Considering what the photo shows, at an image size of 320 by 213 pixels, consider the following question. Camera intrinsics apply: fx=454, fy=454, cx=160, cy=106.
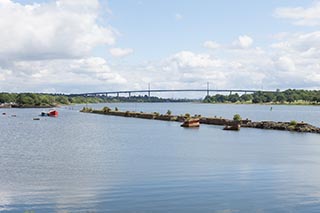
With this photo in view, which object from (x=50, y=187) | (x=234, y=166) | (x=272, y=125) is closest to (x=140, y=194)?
(x=50, y=187)

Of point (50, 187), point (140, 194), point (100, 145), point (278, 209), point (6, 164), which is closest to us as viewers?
point (278, 209)

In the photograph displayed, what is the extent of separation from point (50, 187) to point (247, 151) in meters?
37.6

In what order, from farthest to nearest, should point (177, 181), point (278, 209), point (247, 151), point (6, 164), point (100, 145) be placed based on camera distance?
point (100, 145)
point (247, 151)
point (6, 164)
point (177, 181)
point (278, 209)

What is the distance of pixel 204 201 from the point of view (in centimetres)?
3331

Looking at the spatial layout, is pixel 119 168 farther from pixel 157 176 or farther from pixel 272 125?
pixel 272 125

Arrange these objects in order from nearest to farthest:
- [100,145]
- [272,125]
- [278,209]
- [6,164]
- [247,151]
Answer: [278,209]
[6,164]
[247,151]
[100,145]
[272,125]

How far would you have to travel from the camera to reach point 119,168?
48.4 meters

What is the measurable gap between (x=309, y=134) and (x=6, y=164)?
2830 inches

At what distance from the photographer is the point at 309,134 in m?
Answer: 102

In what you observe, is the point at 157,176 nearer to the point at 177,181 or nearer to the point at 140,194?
the point at 177,181

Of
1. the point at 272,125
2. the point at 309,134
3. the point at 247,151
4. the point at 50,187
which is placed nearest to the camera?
the point at 50,187

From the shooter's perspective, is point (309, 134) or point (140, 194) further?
point (309, 134)

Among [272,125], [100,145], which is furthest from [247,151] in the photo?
[272,125]

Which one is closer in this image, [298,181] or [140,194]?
[140,194]
